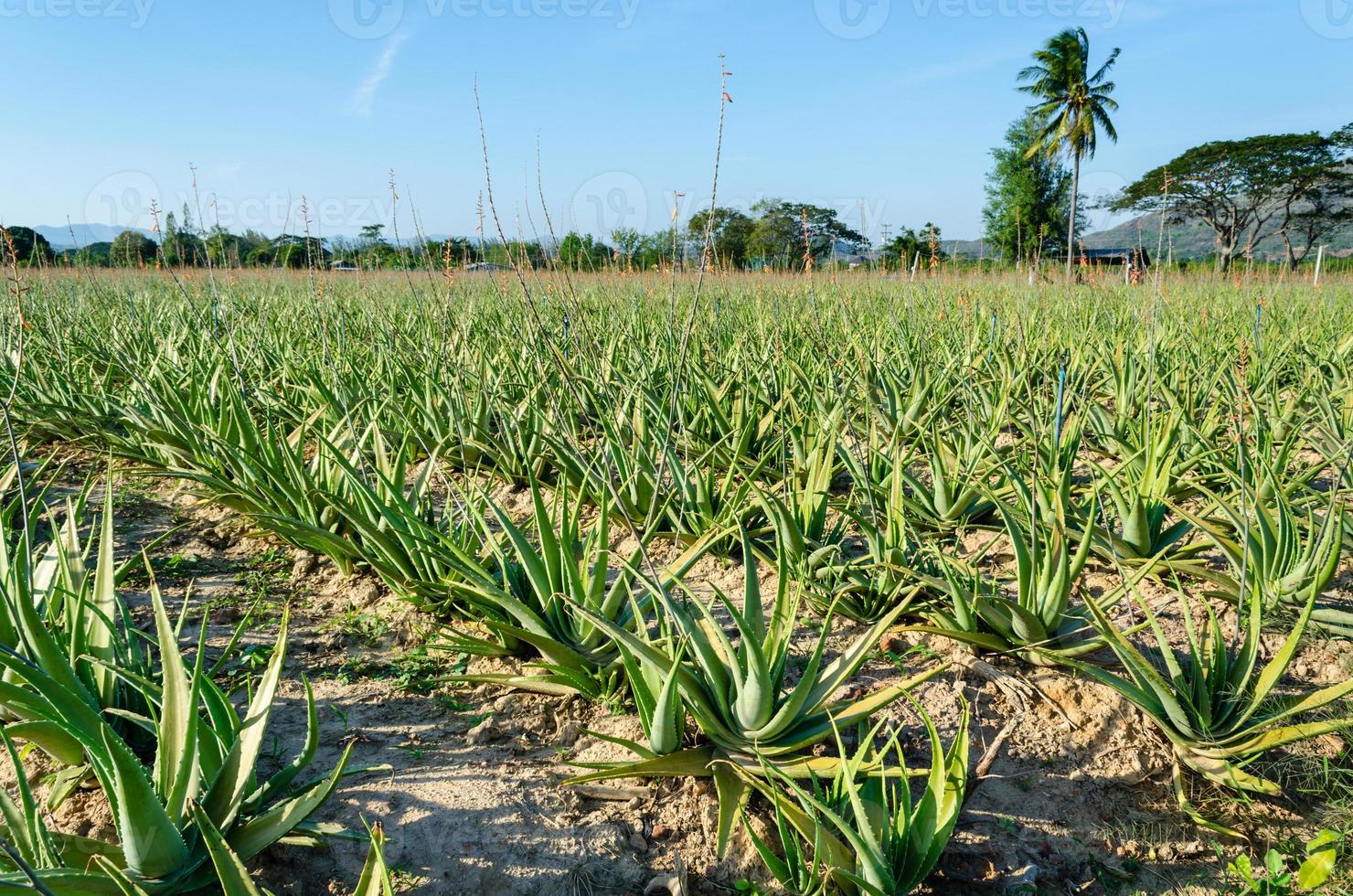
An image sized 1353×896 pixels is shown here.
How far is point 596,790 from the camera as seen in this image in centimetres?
169

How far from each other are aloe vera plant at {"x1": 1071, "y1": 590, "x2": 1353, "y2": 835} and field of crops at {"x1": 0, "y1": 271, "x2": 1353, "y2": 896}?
1 centimetres

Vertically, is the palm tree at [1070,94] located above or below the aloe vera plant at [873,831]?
above

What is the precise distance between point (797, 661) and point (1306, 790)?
1.17m

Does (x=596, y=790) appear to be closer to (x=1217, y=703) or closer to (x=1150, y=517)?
(x=1217, y=703)

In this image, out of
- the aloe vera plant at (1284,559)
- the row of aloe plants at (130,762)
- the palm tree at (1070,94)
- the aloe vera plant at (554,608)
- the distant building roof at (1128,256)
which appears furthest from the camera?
the palm tree at (1070,94)

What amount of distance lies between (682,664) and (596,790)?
33 cm

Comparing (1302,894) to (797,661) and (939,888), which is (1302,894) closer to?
(939,888)

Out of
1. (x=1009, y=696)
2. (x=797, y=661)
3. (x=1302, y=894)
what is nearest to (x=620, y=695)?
(x=797, y=661)

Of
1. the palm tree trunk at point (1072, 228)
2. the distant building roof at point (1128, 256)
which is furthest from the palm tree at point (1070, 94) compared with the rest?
the distant building roof at point (1128, 256)

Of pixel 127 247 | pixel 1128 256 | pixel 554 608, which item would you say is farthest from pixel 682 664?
pixel 127 247

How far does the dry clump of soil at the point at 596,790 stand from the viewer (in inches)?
60.2

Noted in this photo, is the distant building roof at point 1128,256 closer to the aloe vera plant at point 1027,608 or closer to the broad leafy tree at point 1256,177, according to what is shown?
the aloe vera plant at point 1027,608

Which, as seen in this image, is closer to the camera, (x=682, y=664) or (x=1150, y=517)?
(x=682, y=664)

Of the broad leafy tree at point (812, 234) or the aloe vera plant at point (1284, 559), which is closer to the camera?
the aloe vera plant at point (1284, 559)
